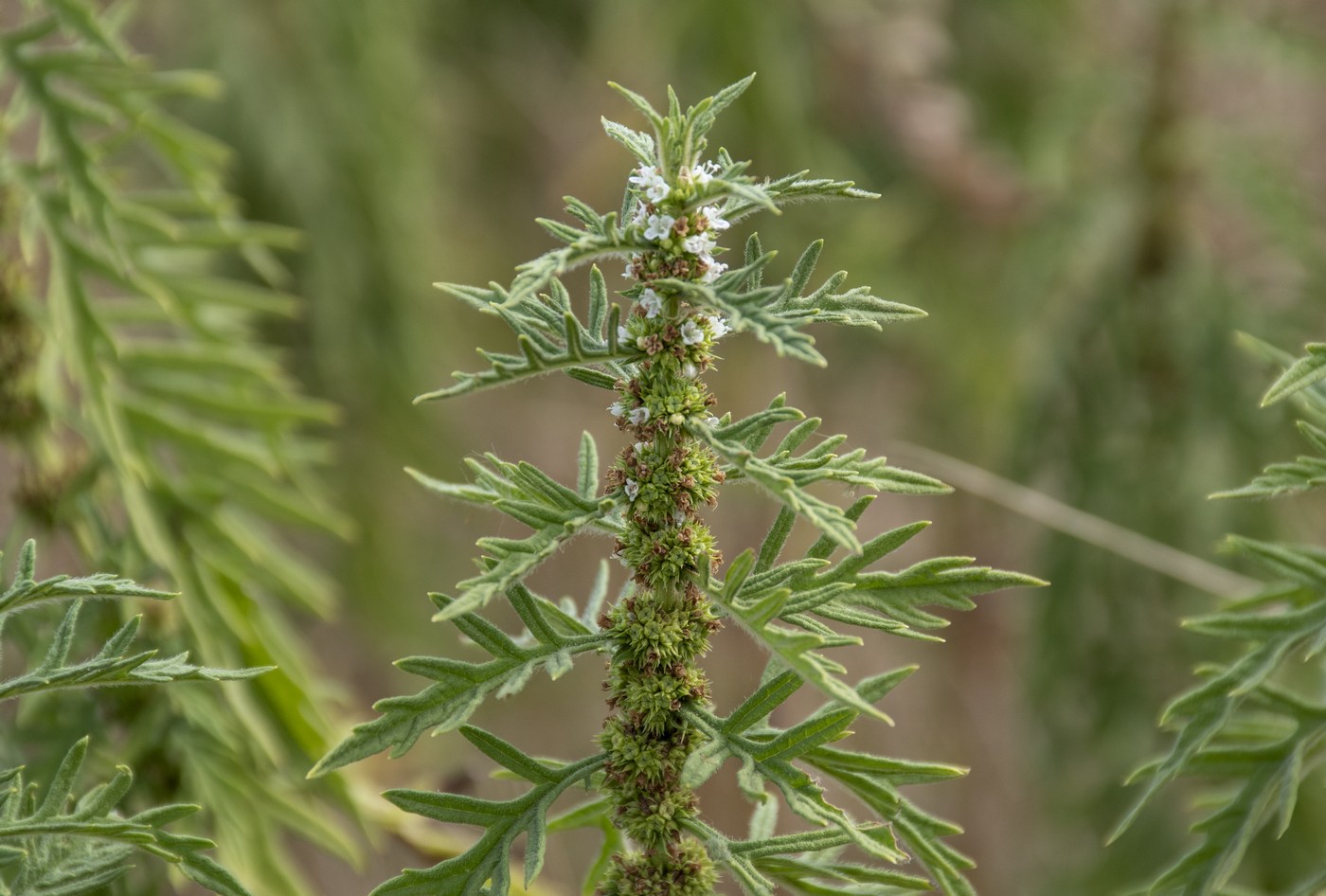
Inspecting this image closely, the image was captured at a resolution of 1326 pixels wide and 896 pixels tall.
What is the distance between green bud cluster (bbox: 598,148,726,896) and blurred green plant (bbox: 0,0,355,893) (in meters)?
0.59

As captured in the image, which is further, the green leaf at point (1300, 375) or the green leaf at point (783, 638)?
the green leaf at point (1300, 375)

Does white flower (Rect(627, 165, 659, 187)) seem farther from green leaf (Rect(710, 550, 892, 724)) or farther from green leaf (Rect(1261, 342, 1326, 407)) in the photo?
green leaf (Rect(1261, 342, 1326, 407))

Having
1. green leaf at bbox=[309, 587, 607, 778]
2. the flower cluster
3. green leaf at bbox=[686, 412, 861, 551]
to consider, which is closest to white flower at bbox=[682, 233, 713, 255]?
Answer: the flower cluster

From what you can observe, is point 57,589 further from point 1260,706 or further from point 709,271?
point 1260,706

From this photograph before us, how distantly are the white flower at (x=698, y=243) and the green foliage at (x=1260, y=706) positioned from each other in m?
0.43

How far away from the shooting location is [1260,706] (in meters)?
1.16

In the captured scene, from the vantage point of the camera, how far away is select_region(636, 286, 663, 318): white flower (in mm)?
884

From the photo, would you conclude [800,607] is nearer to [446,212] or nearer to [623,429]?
[623,429]

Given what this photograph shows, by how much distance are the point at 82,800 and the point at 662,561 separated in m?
0.45

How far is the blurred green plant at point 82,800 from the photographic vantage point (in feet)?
2.85

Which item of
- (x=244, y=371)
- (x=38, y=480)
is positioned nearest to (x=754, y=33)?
(x=244, y=371)

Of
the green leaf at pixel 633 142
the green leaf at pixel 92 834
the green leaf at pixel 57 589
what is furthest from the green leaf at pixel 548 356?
the green leaf at pixel 92 834

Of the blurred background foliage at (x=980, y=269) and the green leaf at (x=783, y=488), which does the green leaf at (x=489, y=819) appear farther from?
Answer: the blurred background foliage at (x=980, y=269)

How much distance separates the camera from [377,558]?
325 cm
